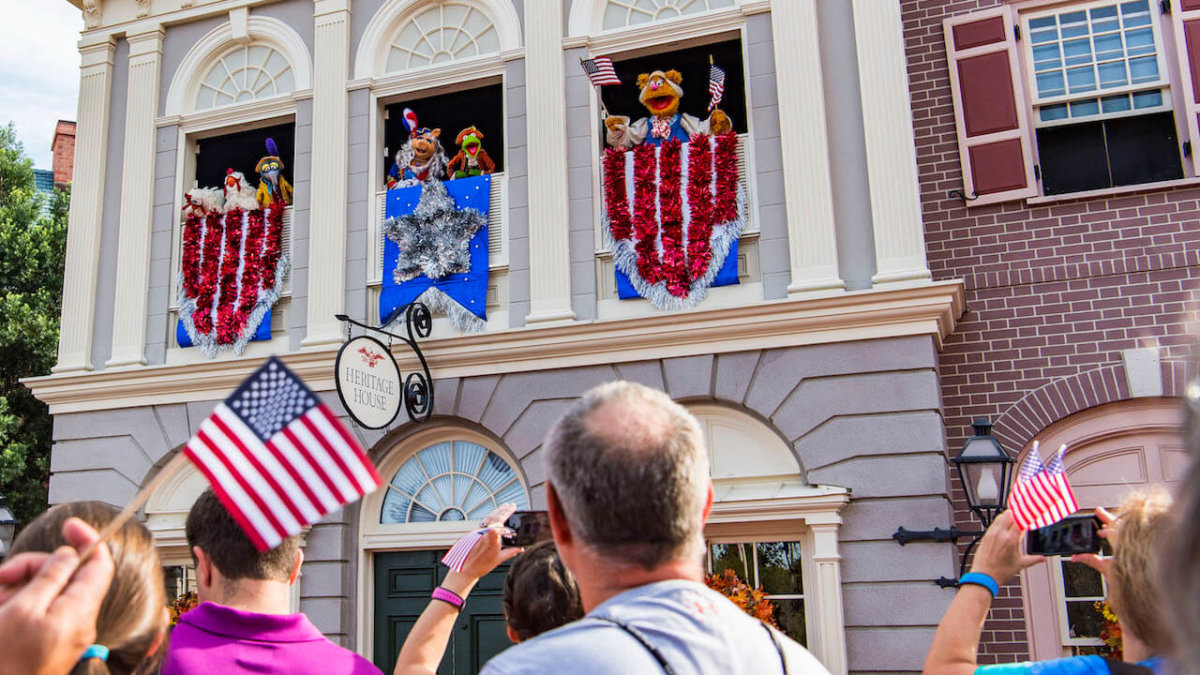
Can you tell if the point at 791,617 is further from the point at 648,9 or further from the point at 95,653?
the point at 95,653

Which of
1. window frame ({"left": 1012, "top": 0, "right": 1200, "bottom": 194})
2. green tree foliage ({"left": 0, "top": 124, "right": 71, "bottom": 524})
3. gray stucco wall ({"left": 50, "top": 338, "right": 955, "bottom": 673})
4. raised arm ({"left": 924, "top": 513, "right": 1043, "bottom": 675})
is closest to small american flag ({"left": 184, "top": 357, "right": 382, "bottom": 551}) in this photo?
raised arm ({"left": 924, "top": 513, "right": 1043, "bottom": 675})

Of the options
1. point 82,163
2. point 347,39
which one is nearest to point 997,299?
point 347,39

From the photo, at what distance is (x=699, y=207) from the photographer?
33.3 feet

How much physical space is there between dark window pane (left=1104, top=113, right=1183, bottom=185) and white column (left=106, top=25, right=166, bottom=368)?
10.3 m

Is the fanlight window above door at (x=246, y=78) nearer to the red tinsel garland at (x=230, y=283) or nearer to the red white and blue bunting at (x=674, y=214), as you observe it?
the red tinsel garland at (x=230, y=283)

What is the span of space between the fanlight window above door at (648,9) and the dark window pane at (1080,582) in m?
6.22

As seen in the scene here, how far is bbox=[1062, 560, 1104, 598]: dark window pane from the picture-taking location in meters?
9.34

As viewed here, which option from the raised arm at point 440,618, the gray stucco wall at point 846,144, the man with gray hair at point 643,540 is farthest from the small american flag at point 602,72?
the man with gray hair at point 643,540

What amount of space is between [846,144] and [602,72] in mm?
2424

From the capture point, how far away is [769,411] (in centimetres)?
954

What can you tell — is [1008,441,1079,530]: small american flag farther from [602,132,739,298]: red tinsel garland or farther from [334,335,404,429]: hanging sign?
[334,335,404,429]: hanging sign

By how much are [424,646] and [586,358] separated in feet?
23.1

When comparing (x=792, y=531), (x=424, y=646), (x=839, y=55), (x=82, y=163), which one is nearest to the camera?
(x=424, y=646)

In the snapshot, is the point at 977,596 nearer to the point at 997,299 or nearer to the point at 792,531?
the point at 792,531
